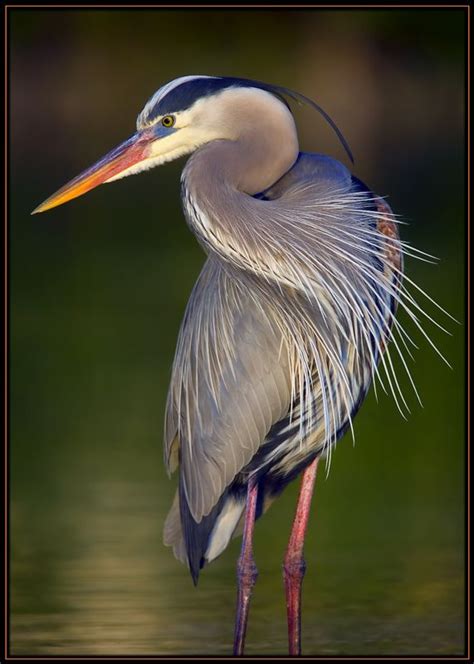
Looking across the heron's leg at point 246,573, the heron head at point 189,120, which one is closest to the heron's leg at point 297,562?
the heron's leg at point 246,573

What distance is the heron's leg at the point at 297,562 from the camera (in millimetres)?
4477

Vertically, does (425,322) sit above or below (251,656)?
above

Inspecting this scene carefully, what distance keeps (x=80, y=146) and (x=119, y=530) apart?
38.1 ft

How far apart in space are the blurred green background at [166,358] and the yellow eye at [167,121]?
1.61 metres

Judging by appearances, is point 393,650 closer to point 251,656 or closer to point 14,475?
point 251,656

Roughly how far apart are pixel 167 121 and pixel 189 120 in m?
0.06

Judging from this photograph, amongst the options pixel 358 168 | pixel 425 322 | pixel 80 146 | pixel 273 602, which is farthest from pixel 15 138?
pixel 273 602

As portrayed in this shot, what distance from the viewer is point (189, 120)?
4.21m

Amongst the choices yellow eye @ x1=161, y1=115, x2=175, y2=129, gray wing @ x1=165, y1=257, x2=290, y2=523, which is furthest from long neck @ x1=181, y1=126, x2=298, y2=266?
gray wing @ x1=165, y1=257, x2=290, y2=523

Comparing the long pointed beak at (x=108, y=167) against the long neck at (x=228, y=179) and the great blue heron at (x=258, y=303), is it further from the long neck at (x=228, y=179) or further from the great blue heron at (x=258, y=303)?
the long neck at (x=228, y=179)

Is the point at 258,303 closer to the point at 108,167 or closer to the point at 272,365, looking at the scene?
the point at 272,365

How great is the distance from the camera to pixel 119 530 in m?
6.17

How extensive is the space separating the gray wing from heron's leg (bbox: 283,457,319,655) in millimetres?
228

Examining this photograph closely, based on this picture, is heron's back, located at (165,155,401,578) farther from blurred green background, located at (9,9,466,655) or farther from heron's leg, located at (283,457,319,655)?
blurred green background, located at (9,9,466,655)
